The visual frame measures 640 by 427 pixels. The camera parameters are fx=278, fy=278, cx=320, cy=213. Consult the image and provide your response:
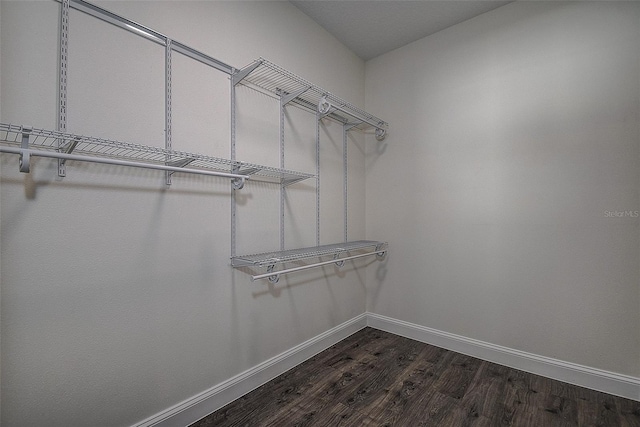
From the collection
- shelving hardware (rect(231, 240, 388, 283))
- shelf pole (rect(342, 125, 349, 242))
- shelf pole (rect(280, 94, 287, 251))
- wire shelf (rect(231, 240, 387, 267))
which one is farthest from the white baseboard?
shelf pole (rect(342, 125, 349, 242))

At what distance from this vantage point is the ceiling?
6.76 feet

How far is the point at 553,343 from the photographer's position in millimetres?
1890

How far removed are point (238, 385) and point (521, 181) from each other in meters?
2.34

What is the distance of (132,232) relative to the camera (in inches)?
50.4

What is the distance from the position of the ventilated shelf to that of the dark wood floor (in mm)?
1862

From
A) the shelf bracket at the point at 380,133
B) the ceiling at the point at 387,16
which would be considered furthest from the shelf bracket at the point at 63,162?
the shelf bracket at the point at 380,133

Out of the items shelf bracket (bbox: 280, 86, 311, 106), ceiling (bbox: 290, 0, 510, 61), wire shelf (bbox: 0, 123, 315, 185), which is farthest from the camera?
ceiling (bbox: 290, 0, 510, 61)

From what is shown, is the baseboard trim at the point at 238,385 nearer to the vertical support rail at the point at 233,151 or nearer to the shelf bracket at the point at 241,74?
the vertical support rail at the point at 233,151

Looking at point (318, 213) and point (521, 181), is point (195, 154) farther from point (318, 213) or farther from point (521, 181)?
point (521, 181)

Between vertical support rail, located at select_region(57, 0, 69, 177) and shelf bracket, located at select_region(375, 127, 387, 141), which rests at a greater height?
shelf bracket, located at select_region(375, 127, 387, 141)

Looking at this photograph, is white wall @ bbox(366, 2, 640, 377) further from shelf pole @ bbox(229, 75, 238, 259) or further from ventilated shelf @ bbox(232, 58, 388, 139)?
shelf pole @ bbox(229, 75, 238, 259)

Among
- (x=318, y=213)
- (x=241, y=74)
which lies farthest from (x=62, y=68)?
(x=318, y=213)

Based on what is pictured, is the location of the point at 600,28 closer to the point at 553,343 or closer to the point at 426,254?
the point at 426,254

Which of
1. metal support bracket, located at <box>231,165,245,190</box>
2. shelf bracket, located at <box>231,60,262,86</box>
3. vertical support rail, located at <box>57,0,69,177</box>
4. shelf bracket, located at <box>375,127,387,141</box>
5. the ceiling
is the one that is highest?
the ceiling
